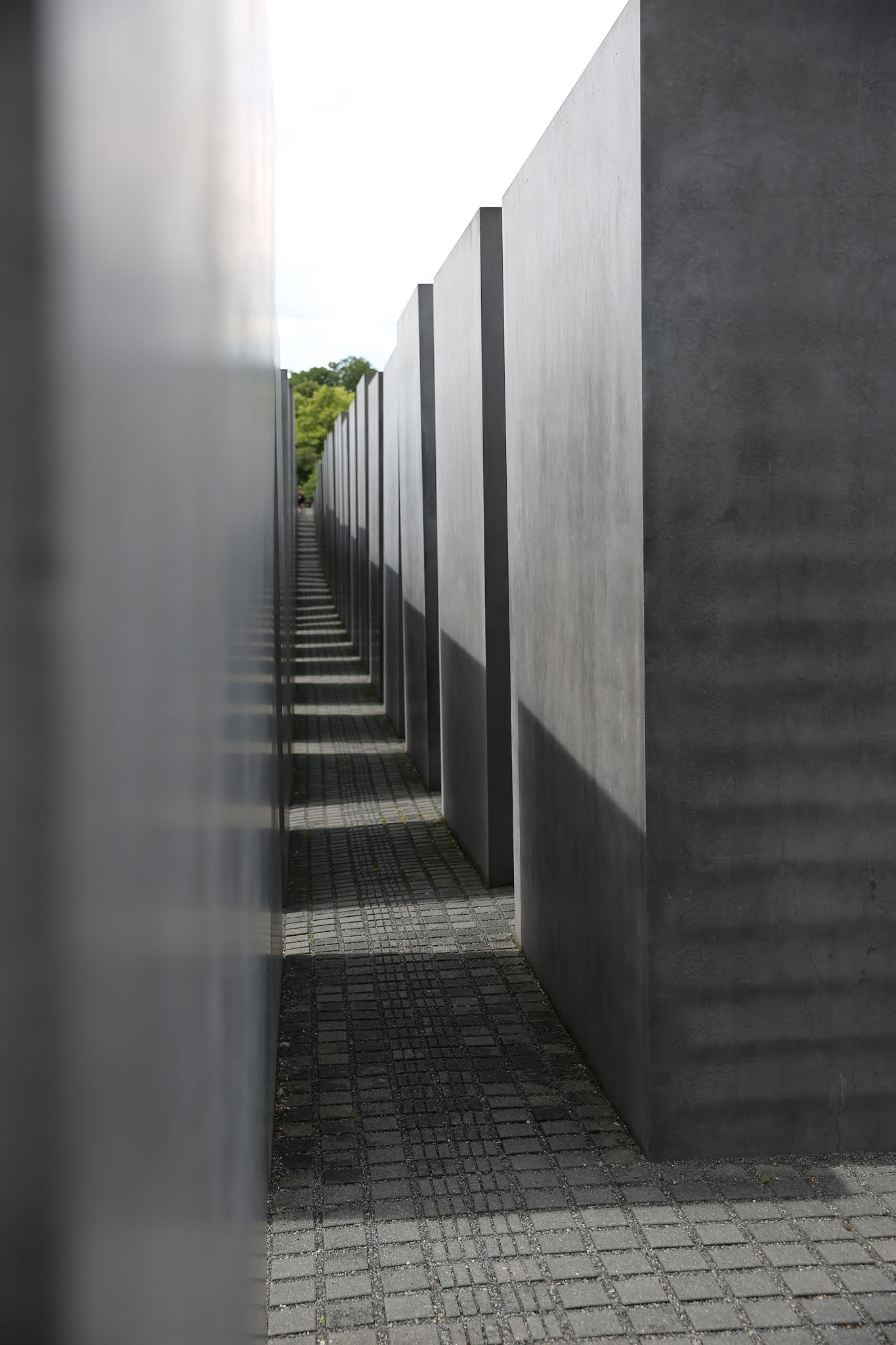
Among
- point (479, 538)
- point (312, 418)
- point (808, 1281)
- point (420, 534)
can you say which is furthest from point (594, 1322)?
point (312, 418)

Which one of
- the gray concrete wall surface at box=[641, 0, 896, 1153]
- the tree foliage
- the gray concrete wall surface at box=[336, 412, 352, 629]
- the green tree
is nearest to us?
the gray concrete wall surface at box=[641, 0, 896, 1153]

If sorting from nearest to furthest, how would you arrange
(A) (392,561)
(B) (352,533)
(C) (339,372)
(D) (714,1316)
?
1. (D) (714,1316)
2. (A) (392,561)
3. (B) (352,533)
4. (C) (339,372)

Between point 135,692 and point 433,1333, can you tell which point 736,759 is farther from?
point 135,692

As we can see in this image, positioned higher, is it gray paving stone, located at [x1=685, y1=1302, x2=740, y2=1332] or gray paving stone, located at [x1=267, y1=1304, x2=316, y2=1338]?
gray paving stone, located at [x1=685, y1=1302, x2=740, y2=1332]

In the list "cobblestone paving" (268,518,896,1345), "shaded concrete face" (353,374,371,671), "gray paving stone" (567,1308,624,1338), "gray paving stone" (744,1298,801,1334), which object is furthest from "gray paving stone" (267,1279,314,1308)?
"shaded concrete face" (353,374,371,671)

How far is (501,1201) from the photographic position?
4.79 m

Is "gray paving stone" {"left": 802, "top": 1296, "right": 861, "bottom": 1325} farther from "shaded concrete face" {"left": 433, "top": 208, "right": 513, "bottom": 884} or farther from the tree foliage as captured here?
the tree foliage

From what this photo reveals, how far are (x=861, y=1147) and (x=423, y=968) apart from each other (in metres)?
2.89

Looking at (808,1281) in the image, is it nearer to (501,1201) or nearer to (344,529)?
(501,1201)

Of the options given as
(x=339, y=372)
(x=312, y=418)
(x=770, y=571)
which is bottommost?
(x=770, y=571)

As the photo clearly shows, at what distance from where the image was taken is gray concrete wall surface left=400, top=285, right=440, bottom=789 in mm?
12398

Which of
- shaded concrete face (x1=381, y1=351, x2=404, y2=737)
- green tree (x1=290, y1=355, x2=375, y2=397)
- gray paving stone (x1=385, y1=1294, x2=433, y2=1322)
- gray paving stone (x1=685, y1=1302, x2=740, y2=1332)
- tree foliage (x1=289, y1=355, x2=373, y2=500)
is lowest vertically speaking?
gray paving stone (x1=385, y1=1294, x2=433, y2=1322)

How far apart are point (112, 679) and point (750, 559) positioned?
4.08 m

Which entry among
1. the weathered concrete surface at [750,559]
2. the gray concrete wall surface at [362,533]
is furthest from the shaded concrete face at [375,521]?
the weathered concrete surface at [750,559]
